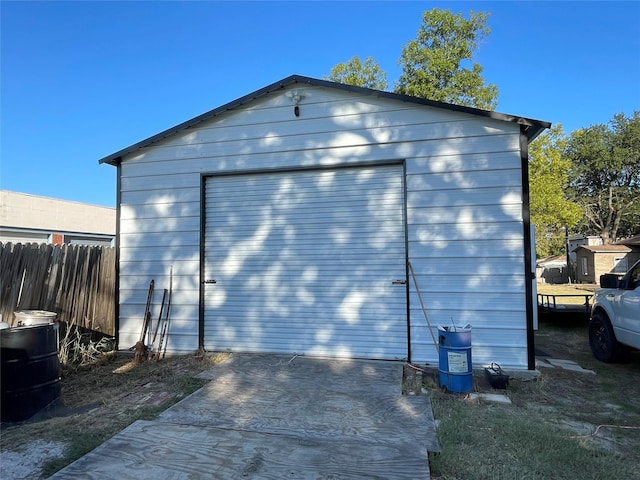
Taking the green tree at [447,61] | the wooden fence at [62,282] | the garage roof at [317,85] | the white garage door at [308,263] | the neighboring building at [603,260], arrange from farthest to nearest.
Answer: the neighboring building at [603,260], the green tree at [447,61], the white garage door at [308,263], the wooden fence at [62,282], the garage roof at [317,85]

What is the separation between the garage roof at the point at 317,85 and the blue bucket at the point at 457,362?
301 cm

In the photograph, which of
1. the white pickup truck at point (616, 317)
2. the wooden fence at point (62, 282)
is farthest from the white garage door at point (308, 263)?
the white pickup truck at point (616, 317)

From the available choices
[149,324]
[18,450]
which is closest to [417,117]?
[149,324]

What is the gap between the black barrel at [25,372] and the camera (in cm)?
405

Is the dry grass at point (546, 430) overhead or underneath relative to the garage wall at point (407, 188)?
A: underneath

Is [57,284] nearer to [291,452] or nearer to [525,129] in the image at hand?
[291,452]

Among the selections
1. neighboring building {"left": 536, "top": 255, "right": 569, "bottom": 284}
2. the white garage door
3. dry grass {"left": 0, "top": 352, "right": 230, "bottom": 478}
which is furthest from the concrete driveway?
neighboring building {"left": 536, "top": 255, "right": 569, "bottom": 284}

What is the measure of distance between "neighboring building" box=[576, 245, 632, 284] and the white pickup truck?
22629 millimetres

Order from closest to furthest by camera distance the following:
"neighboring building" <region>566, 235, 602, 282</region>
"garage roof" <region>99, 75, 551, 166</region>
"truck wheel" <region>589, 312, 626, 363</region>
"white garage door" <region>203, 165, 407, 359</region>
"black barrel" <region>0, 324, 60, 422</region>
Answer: "black barrel" <region>0, 324, 60, 422</region>
"garage roof" <region>99, 75, 551, 166</region>
"white garage door" <region>203, 165, 407, 359</region>
"truck wheel" <region>589, 312, 626, 363</region>
"neighboring building" <region>566, 235, 602, 282</region>

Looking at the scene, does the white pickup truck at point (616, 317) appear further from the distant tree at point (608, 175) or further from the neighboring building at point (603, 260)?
the distant tree at point (608, 175)

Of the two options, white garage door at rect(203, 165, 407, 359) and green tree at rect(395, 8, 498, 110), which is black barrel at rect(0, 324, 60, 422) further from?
green tree at rect(395, 8, 498, 110)

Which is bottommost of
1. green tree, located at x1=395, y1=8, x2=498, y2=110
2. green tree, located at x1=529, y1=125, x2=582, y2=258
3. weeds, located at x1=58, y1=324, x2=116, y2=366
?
weeds, located at x1=58, y1=324, x2=116, y2=366

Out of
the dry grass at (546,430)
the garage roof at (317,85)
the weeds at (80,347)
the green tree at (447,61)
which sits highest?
the green tree at (447,61)

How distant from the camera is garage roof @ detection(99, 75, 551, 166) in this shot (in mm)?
5629
